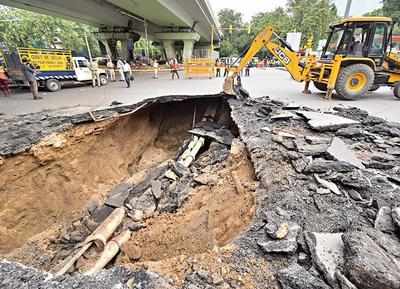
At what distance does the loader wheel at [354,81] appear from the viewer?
6.75 m

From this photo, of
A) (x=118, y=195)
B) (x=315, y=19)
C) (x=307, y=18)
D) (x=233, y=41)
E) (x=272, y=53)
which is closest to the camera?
(x=118, y=195)

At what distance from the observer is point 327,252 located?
1.64m

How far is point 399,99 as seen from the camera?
7426 mm

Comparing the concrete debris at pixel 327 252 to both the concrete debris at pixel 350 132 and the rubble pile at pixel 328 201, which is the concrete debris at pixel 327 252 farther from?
the concrete debris at pixel 350 132

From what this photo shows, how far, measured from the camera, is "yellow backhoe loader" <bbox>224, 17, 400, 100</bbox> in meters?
6.58

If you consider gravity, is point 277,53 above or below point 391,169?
above

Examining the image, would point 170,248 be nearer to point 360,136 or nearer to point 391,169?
point 391,169

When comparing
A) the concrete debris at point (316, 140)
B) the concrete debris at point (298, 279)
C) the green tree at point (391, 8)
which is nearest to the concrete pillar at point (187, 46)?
the concrete debris at point (316, 140)

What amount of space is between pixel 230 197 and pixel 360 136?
2731 mm

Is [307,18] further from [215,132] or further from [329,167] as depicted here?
[329,167]

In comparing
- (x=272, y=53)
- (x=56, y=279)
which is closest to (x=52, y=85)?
(x=272, y=53)

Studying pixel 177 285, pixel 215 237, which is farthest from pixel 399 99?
pixel 177 285

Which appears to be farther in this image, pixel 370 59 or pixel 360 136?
pixel 370 59

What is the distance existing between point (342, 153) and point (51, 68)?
11.6 meters
